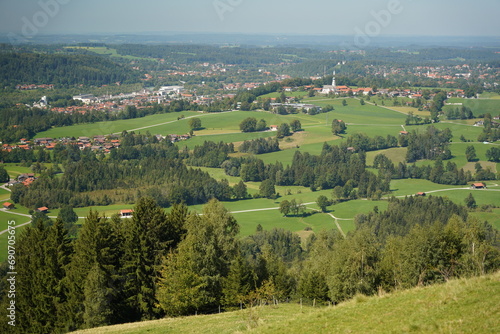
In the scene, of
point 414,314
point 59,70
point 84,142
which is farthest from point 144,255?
point 59,70

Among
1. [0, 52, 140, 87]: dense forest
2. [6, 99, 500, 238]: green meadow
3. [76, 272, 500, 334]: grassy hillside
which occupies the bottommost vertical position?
[6, 99, 500, 238]: green meadow

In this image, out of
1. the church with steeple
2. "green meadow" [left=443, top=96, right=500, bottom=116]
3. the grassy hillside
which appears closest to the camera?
the grassy hillside

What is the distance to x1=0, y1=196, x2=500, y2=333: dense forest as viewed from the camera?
21.5 m

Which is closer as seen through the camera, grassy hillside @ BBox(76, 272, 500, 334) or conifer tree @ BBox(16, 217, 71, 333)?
grassy hillside @ BBox(76, 272, 500, 334)

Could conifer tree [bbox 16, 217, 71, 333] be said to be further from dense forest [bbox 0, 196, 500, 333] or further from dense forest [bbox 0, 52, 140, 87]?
dense forest [bbox 0, 52, 140, 87]

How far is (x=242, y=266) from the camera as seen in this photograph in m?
22.4

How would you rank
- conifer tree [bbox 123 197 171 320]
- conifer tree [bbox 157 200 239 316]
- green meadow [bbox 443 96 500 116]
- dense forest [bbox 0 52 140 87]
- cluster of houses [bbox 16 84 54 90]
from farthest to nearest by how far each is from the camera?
dense forest [bbox 0 52 140 87]
cluster of houses [bbox 16 84 54 90]
green meadow [bbox 443 96 500 116]
conifer tree [bbox 123 197 171 320]
conifer tree [bbox 157 200 239 316]

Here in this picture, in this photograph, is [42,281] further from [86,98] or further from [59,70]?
[59,70]

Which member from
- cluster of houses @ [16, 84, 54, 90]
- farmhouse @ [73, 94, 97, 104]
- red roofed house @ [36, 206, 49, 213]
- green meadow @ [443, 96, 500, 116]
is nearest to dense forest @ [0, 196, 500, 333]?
red roofed house @ [36, 206, 49, 213]

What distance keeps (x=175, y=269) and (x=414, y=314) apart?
12.0 m

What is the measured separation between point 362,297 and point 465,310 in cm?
381

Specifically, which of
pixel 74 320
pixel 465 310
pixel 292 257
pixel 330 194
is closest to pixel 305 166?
pixel 330 194

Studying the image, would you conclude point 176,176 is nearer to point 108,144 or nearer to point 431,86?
point 108,144

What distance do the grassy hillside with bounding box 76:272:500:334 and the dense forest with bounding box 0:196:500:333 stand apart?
5.73 meters
